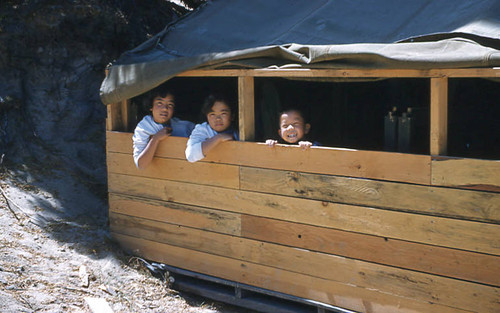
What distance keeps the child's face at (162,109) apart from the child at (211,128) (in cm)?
41

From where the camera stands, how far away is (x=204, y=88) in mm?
6227

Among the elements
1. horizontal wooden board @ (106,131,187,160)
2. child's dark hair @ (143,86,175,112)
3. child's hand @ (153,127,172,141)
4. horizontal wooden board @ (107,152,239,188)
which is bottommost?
horizontal wooden board @ (107,152,239,188)

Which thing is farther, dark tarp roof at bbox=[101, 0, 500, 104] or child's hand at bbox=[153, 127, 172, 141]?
child's hand at bbox=[153, 127, 172, 141]

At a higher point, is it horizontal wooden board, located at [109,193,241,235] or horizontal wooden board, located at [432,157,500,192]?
horizontal wooden board, located at [432,157,500,192]

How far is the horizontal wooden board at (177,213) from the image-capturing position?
4629 millimetres

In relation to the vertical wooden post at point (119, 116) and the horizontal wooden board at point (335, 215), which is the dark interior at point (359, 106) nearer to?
the vertical wooden post at point (119, 116)

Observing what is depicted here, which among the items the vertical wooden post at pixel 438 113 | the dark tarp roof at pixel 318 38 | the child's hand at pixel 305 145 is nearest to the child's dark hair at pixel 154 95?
the dark tarp roof at pixel 318 38

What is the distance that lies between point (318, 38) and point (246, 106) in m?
0.75

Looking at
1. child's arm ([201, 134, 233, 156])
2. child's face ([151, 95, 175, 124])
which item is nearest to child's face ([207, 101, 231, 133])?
child's arm ([201, 134, 233, 156])

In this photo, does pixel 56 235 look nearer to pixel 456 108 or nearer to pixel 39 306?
pixel 39 306

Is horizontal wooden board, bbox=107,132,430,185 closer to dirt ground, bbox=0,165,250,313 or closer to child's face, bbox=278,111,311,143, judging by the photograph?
child's face, bbox=278,111,311,143

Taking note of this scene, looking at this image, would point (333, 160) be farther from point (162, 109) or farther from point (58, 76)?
point (58, 76)

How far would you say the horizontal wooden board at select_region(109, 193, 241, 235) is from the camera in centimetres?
463

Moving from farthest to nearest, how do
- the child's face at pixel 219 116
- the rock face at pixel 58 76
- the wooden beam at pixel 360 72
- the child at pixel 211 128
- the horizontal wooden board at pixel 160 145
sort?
the rock face at pixel 58 76 < the horizontal wooden board at pixel 160 145 < the child's face at pixel 219 116 < the child at pixel 211 128 < the wooden beam at pixel 360 72
